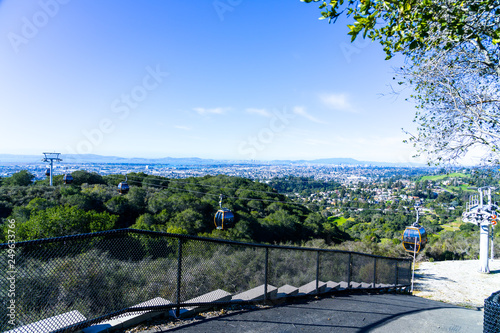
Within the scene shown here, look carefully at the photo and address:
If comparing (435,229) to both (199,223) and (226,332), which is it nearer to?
(199,223)

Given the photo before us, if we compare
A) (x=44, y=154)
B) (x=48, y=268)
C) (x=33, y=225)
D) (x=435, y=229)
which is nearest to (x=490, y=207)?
(x=48, y=268)

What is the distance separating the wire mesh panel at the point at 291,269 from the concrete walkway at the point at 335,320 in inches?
37.4

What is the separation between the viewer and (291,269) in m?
7.11

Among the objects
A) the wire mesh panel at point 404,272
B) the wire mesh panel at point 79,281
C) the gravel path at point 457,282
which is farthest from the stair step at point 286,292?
the gravel path at point 457,282

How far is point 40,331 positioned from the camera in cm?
278

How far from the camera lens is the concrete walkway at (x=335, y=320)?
147 inches

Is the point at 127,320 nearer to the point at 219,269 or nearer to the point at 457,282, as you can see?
the point at 219,269

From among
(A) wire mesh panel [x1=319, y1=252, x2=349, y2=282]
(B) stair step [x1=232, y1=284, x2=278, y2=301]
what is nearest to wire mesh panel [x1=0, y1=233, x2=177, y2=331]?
(B) stair step [x1=232, y1=284, x2=278, y2=301]

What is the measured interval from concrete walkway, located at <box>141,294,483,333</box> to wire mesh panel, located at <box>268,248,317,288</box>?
0.95 meters

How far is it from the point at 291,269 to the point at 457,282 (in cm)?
1328

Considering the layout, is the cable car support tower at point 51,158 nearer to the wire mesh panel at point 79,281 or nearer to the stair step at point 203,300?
the wire mesh panel at point 79,281

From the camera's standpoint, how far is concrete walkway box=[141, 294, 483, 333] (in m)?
3.72

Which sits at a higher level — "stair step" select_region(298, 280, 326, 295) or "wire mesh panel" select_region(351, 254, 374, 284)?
"stair step" select_region(298, 280, 326, 295)

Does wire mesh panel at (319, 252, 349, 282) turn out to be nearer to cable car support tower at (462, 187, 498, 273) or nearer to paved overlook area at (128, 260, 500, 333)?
paved overlook area at (128, 260, 500, 333)
